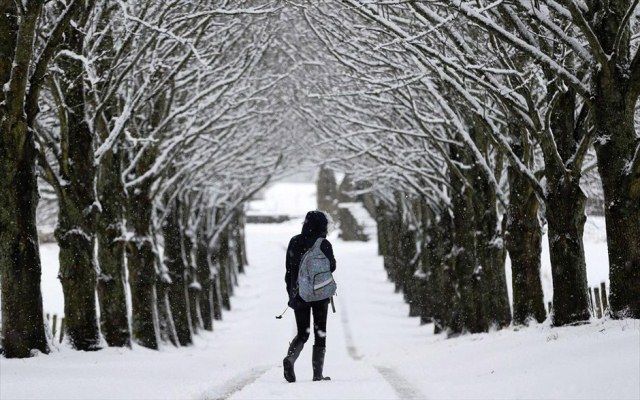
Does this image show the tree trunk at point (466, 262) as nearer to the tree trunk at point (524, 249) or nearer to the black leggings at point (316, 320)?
the tree trunk at point (524, 249)

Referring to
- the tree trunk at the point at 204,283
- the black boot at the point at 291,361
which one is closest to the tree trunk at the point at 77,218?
the black boot at the point at 291,361

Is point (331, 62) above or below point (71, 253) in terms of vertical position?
above

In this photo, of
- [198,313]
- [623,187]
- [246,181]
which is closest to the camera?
[623,187]

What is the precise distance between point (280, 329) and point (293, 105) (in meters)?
7.04

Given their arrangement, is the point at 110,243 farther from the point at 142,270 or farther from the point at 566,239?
the point at 566,239

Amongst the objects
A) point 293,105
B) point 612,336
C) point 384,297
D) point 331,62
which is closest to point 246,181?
point 384,297

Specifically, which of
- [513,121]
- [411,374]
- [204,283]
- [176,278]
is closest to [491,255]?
[513,121]

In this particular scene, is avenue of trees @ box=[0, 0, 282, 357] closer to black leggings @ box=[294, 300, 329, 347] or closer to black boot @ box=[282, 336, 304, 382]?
black boot @ box=[282, 336, 304, 382]

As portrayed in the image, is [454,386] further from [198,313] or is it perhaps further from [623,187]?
[198,313]

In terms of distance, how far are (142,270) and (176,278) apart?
4150mm

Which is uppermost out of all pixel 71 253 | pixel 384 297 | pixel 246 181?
pixel 246 181

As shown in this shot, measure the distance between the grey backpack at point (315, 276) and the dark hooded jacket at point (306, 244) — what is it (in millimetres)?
68

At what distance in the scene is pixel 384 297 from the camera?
3656 cm

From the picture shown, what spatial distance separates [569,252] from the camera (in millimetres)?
9875
